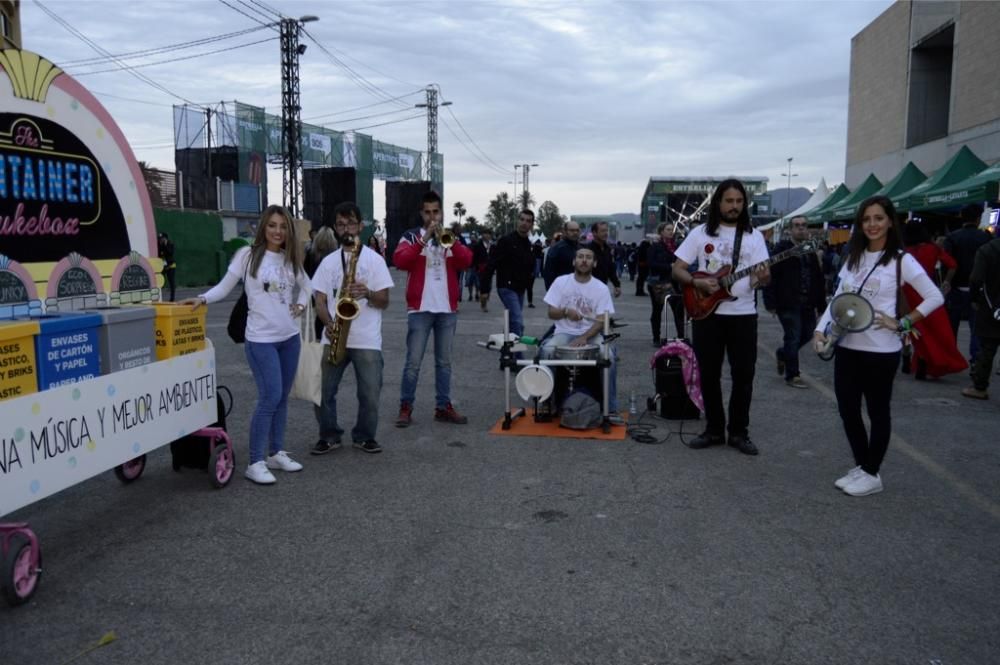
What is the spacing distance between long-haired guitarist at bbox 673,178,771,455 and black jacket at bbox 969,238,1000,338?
343cm

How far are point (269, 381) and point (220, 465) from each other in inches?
24.3

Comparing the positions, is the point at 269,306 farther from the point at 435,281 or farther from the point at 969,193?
the point at 969,193

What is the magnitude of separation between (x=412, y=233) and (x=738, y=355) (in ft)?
9.51

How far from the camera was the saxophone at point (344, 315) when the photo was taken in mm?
5844

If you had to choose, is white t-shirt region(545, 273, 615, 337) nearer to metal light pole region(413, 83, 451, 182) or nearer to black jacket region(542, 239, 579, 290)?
black jacket region(542, 239, 579, 290)

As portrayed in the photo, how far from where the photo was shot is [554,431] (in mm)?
6781

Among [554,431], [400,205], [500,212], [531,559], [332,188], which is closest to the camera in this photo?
[531,559]

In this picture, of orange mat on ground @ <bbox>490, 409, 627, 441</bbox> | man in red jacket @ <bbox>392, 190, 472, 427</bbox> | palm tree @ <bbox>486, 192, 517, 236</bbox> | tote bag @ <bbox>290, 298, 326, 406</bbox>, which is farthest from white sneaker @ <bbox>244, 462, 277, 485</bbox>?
palm tree @ <bbox>486, 192, 517, 236</bbox>

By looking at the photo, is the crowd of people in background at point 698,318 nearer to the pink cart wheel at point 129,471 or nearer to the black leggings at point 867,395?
the black leggings at point 867,395

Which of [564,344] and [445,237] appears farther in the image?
[564,344]

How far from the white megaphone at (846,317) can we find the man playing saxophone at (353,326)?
310cm

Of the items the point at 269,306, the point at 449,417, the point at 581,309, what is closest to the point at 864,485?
the point at 581,309

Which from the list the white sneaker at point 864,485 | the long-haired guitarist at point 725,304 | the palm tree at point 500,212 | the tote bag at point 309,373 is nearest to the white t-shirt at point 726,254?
the long-haired guitarist at point 725,304

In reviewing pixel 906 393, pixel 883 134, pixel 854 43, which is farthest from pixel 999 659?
pixel 854 43
